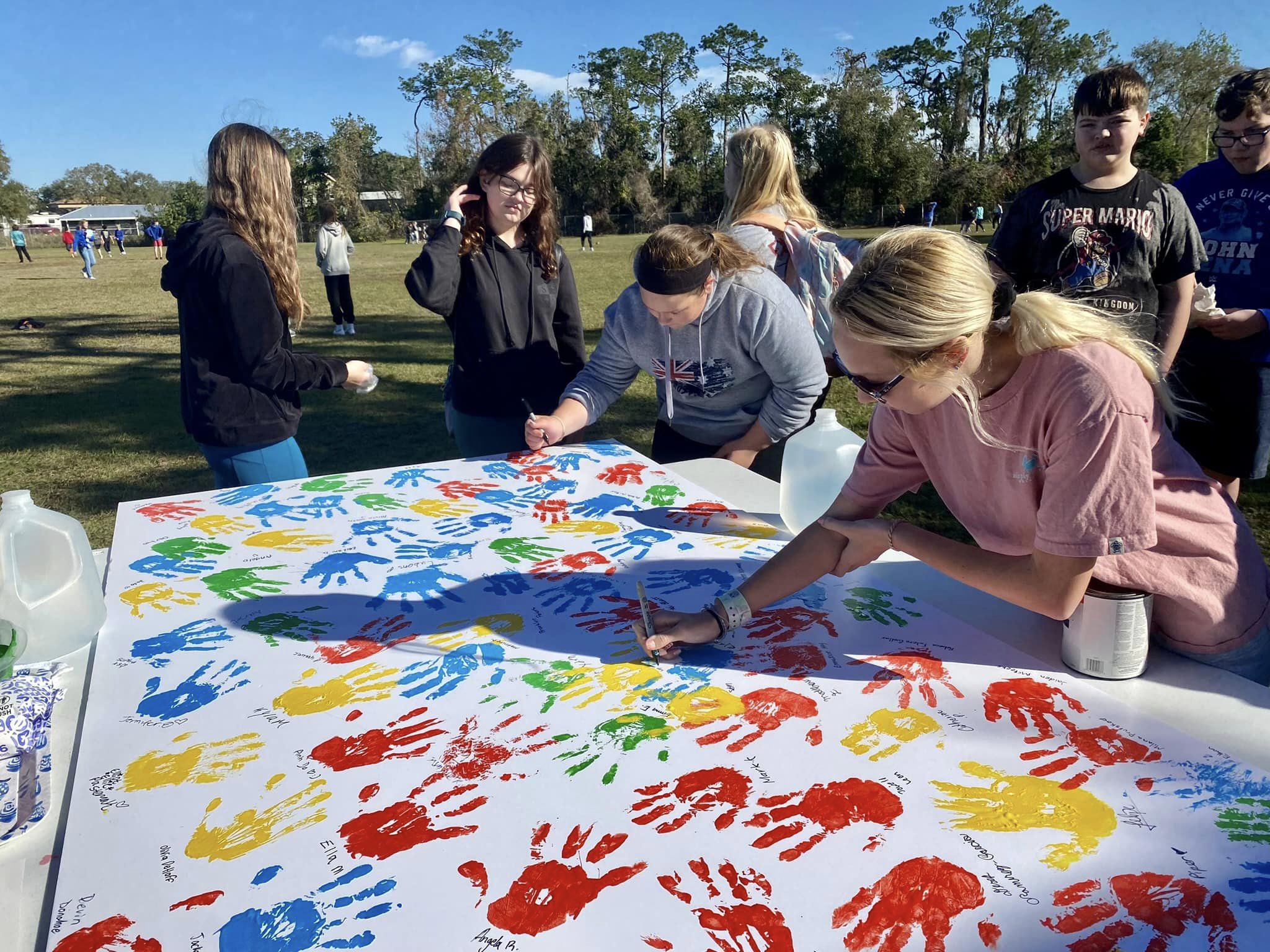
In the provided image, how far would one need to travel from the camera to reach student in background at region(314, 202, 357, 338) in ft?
30.0

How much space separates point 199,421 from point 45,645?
3.22ft

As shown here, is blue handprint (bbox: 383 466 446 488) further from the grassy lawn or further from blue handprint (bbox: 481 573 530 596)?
the grassy lawn

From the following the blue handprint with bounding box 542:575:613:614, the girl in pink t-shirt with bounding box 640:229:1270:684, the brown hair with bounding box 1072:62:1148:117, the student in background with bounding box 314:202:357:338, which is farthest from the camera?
the student in background with bounding box 314:202:357:338

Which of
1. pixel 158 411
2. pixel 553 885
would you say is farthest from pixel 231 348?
pixel 158 411

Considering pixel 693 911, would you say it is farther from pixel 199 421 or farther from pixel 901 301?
pixel 199 421

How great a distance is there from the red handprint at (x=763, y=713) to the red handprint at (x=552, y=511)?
79cm

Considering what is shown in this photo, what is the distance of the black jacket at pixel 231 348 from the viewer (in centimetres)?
214

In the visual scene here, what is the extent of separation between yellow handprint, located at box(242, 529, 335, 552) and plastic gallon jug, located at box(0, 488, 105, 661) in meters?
0.36

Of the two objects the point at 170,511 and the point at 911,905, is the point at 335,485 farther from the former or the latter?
the point at 911,905

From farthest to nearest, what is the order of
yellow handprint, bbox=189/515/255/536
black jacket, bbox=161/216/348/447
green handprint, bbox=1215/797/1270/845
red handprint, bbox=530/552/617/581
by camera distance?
black jacket, bbox=161/216/348/447 → yellow handprint, bbox=189/515/255/536 → red handprint, bbox=530/552/617/581 → green handprint, bbox=1215/797/1270/845

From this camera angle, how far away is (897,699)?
1189 millimetres

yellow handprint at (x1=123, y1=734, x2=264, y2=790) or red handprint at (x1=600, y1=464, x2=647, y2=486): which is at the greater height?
red handprint at (x1=600, y1=464, x2=647, y2=486)

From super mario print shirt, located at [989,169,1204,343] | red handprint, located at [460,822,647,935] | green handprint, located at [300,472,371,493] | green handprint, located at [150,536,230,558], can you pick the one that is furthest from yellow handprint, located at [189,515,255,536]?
super mario print shirt, located at [989,169,1204,343]

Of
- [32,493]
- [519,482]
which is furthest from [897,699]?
[32,493]
